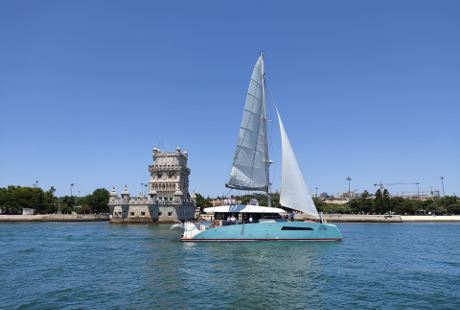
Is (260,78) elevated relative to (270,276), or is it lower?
elevated

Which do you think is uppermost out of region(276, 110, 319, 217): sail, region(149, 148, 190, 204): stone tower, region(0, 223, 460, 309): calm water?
region(149, 148, 190, 204): stone tower

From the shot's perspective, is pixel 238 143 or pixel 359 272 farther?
pixel 238 143

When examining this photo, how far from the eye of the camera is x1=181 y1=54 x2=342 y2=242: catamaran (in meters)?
36.9

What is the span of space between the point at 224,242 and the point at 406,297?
69.4 ft

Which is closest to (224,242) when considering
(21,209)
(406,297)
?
(406,297)

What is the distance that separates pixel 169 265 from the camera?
27000 mm

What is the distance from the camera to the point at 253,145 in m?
37.6

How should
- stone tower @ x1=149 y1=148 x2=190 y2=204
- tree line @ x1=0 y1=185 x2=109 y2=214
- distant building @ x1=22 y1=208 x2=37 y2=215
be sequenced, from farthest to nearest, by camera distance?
tree line @ x1=0 y1=185 x2=109 y2=214 → distant building @ x1=22 y1=208 x2=37 y2=215 → stone tower @ x1=149 y1=148 x2=190 y2=204

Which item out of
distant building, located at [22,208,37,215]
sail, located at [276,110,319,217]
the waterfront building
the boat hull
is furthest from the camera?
distant building, located at [22,208,37,215]

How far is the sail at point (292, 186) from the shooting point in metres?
37.9

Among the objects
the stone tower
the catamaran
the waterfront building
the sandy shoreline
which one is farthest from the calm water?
the sandy shoreline

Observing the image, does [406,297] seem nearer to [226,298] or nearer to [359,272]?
[359,272]

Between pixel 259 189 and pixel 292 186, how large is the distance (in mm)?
3183

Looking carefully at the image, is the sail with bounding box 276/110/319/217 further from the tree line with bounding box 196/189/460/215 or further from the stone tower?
the tree line with bounding box 196/189/460/215
